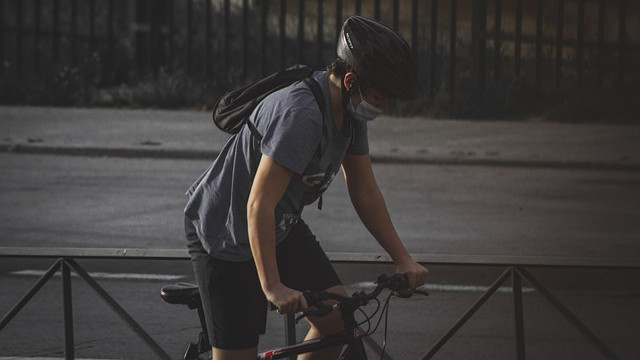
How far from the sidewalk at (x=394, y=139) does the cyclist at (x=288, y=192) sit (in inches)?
470

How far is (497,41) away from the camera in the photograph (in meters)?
21.7

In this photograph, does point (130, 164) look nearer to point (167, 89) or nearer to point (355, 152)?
point (167, 89)

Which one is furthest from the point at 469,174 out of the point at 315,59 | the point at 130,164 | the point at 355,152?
the point at 355,152

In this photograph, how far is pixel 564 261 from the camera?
4816 mm

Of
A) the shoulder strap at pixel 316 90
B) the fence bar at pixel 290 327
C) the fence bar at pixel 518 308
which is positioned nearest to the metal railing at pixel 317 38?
the fence bar at pixel 518 308

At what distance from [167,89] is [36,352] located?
14555 mm

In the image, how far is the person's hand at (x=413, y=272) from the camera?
371 centimetres

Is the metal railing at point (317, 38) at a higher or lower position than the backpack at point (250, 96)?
lower

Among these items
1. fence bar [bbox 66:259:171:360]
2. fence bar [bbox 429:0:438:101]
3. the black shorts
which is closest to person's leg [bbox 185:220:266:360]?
the black shorts

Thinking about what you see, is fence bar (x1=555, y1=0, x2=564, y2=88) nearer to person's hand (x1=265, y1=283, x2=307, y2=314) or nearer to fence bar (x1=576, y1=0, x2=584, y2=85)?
fence bar (x1=576, y1=0, x2=584, y2=85)

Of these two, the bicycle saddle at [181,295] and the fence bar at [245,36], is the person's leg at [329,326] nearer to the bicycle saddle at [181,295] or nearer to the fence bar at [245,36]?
the bicycle saddle at [181,295]

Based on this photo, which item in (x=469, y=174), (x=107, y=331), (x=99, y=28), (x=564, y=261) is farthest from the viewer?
(x=99, y=28)

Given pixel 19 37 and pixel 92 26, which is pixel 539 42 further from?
pixel 19 37

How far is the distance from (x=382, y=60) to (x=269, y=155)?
0.40 metres
